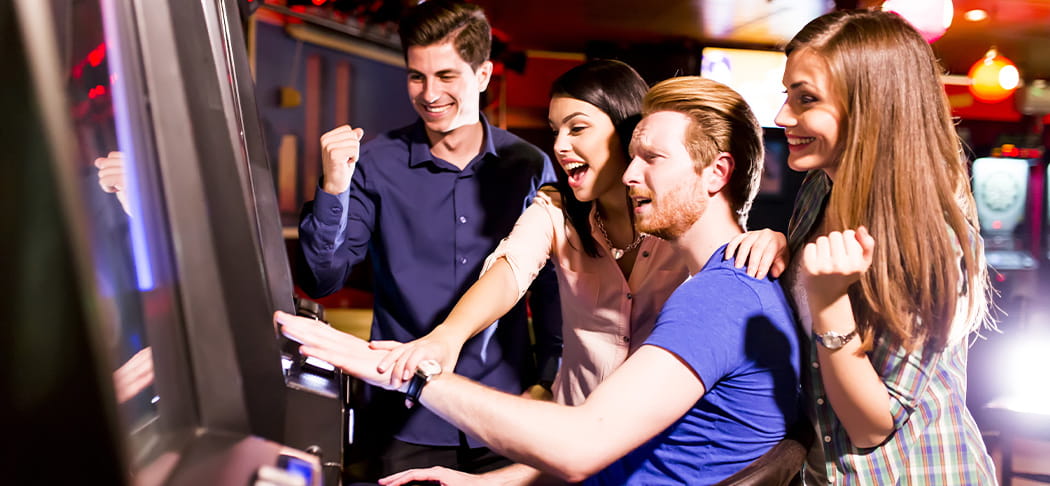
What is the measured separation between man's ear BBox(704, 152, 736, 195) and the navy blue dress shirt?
0.72 meters

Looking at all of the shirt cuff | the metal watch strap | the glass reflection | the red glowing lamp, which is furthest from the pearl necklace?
the red glowing lamp

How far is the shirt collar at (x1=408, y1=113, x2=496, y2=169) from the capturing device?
1998 mm

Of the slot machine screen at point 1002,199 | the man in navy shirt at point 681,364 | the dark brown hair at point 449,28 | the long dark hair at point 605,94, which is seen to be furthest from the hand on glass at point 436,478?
the slot machine screen at point 1002,199

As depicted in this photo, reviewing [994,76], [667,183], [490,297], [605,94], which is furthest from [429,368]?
[994,76]

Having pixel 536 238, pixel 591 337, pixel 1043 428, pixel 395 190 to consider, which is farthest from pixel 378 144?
pixel 1043 428

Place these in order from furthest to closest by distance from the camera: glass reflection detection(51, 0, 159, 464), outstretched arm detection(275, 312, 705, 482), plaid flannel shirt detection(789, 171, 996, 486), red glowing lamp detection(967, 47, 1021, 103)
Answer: red glowing lamp detection(967, 47, 1021, 103) → plaid flannel shirt detection(789, 171, 996, 486) → outstretched arm detection(275, 312, 705, 482) → glass reflection detection(51, 0, 159, 464)

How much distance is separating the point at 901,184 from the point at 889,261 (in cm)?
12

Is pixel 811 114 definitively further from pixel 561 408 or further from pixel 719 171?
pixel 561 408

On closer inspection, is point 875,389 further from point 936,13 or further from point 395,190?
point 936,13

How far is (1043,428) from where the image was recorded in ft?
9.93

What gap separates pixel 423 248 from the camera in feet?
6.41

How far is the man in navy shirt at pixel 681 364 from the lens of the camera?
3.39 feet

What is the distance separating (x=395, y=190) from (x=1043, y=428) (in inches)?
109

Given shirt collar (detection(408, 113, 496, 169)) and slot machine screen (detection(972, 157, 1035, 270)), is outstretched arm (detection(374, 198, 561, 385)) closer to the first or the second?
shirt collar (detection(408, 113, 496, 169))
